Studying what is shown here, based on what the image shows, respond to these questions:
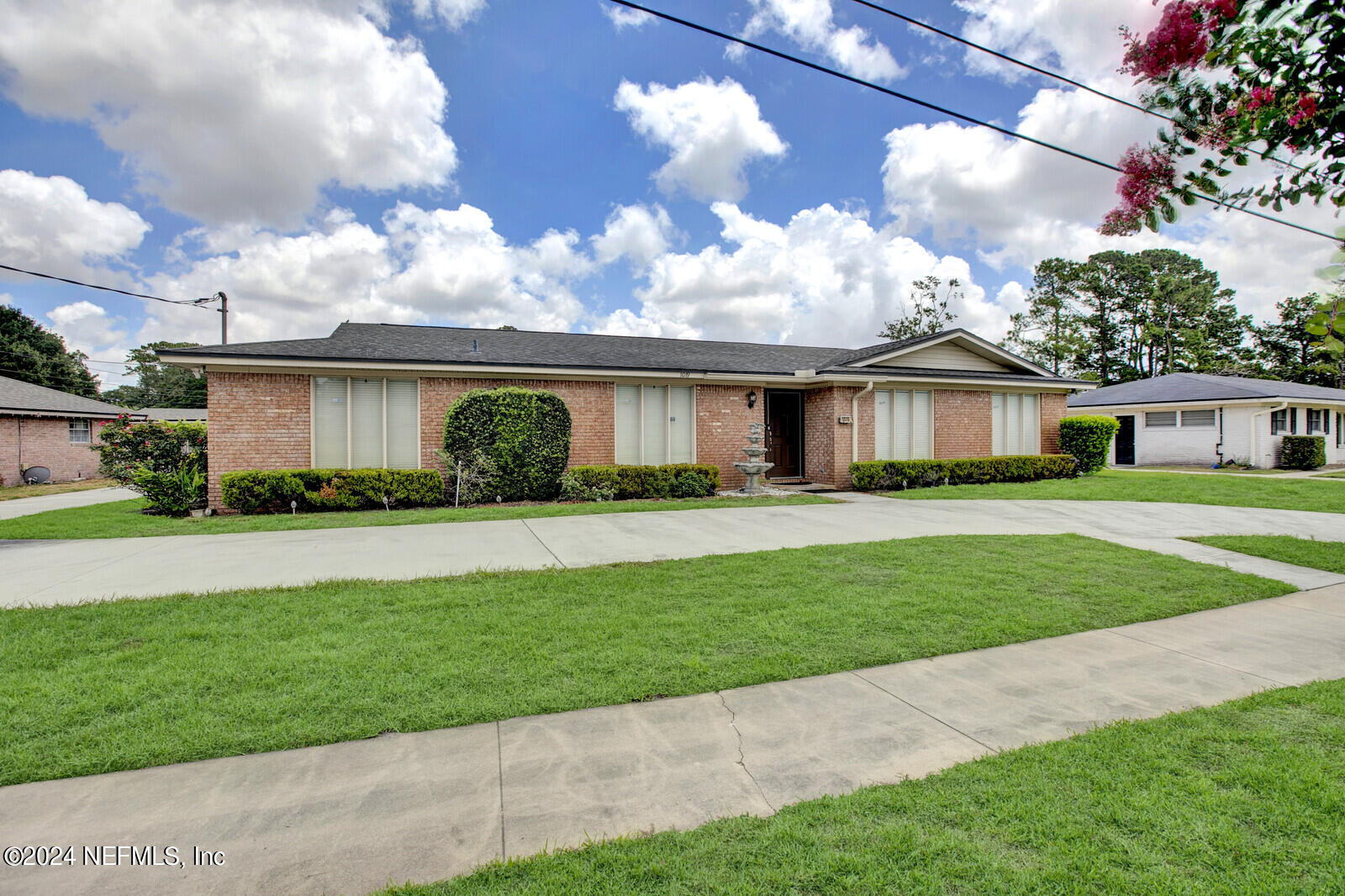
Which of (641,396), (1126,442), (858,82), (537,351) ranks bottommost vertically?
(1126,442)

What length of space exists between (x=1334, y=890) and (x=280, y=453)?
1351cm

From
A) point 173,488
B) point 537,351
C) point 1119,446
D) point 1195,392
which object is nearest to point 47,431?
point 173,488

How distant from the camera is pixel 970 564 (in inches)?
244

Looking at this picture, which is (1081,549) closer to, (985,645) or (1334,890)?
(985,645)

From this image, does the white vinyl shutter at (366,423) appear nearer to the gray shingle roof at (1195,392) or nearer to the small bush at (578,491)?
the small bush at (578,491)

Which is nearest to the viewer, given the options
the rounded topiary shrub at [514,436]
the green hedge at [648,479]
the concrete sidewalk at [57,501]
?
the rounded topiary shrub at [514,436]

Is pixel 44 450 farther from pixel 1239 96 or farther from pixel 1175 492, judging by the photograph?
pixel 1175 492

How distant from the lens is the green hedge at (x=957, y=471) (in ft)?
46.5

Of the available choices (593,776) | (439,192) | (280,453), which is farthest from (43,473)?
(593,776)

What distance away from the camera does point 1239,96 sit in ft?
6.84

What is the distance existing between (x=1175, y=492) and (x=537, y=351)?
583 inches

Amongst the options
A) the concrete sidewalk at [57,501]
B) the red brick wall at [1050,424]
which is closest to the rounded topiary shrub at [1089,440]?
the red brick wall at [1050,424]

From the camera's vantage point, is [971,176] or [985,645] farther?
[971,176]

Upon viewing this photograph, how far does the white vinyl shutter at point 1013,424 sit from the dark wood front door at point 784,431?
19.5 ft
